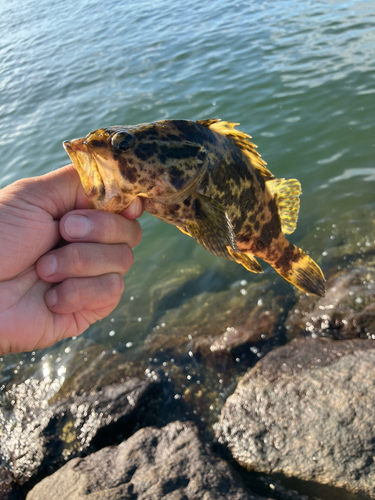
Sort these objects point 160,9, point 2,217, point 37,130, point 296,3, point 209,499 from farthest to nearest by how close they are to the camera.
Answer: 1. point 160,9
2. point 296,3
3. point 37,130
4. point 209,499
5. point 2,217

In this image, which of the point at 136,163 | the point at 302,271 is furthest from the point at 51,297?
the point at 302,271

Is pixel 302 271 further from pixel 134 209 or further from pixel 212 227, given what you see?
pixel 134 209

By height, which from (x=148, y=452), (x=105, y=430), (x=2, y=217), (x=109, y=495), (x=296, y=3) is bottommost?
(x=105, y=430)

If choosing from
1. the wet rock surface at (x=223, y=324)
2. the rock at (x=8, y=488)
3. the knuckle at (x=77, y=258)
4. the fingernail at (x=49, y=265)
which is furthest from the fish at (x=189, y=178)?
the rock at (x=8, y=488)

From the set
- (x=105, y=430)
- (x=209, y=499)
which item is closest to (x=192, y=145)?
(x=209, y=499)

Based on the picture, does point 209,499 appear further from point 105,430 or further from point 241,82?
point 241,82

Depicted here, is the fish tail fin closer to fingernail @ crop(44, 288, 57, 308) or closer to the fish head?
the fish head

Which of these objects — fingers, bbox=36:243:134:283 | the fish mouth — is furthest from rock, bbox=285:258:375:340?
the fish mouth

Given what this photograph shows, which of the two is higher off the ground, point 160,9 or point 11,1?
point 11,1
